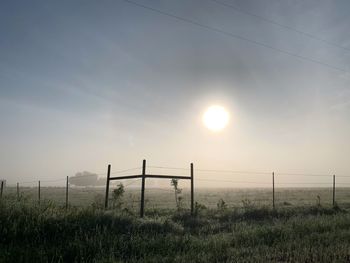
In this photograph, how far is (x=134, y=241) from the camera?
9078 millimetres

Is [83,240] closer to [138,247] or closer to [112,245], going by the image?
[112,245]

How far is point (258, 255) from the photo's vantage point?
791cm

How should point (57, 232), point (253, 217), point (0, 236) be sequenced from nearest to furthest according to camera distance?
point (0, 236)
point (57, 232)
point (253, 217)

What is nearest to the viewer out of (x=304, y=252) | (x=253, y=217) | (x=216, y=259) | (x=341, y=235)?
(x=216, y=259)

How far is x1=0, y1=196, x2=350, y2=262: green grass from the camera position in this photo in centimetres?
770

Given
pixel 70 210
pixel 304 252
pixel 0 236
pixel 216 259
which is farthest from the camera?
pixel 70 210

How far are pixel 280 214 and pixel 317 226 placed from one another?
6757mm

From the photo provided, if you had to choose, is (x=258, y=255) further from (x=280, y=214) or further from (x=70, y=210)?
(x=280, y=214)

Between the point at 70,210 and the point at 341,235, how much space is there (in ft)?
28.6

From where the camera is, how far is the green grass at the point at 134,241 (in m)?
7.70

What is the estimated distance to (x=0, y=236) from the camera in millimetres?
8969

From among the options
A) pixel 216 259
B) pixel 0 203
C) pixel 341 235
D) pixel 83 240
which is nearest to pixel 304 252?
pixel 216 259

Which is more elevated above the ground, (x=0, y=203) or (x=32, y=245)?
(x=0, y=203)

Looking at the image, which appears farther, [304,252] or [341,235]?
[341,235]
